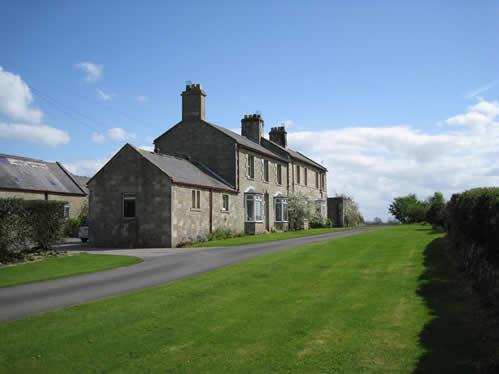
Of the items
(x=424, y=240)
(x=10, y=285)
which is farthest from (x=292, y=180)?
(x=10, y=285)

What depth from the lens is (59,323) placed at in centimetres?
922

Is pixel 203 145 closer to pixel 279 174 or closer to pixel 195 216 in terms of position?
pixel 195 216

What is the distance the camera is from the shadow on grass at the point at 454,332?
6543 mm

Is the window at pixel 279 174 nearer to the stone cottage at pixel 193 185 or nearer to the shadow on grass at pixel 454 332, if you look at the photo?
the stone cottage at pixel 193 185

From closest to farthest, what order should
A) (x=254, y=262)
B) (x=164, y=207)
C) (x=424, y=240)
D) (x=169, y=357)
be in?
(x=169, y=357) → (x=254, y=262) → (x=424, y=240) → (x=164, y=207)

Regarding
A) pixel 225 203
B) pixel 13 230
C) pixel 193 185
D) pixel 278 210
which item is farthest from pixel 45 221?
pixel 278 210

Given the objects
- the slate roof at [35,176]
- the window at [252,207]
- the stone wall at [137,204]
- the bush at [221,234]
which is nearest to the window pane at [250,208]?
the window at [252,207]

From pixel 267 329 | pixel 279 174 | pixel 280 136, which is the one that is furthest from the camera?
pixel 280 136

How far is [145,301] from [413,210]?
1680 inches

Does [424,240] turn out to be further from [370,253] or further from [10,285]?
[10,285]

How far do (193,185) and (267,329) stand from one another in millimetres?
21343

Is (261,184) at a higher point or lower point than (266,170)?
lower

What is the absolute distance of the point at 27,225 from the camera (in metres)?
20.4

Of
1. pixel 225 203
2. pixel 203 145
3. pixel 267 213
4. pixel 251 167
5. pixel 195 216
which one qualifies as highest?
pixel 203 145
